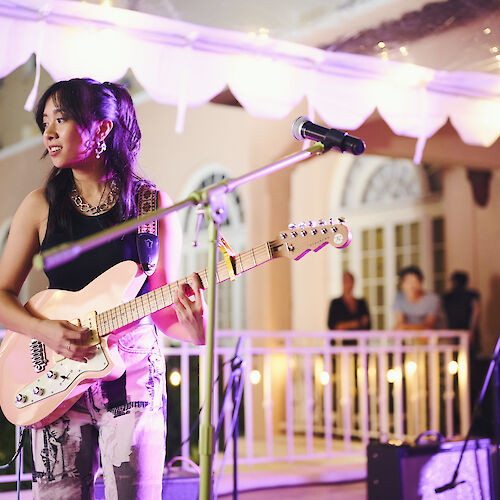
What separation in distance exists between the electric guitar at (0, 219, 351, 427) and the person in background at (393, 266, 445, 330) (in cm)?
592

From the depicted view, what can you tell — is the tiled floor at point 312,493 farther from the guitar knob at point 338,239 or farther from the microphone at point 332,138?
the microphone at point 332,138

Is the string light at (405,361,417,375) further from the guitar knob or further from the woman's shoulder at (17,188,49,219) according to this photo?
the woman's shoulder at (17,188,49,219)

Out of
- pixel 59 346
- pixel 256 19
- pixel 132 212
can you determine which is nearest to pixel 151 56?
pixel 256 19

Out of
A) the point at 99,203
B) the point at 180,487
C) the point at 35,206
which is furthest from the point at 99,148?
the point at 180,487

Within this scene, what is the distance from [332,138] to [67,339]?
104cm

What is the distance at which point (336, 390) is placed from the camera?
9133 mm

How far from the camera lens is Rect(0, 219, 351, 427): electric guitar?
2381 mm

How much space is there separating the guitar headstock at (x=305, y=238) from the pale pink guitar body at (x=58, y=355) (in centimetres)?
47

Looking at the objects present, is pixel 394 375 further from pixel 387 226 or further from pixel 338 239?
pixel 338 239

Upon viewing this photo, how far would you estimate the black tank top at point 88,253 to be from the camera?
98.7 inches

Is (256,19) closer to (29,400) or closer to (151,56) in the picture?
(151,56)

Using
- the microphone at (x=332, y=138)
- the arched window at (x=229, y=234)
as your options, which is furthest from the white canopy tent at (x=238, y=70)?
the arched window at (x=229, y=234)

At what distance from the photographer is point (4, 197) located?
54.8 ft

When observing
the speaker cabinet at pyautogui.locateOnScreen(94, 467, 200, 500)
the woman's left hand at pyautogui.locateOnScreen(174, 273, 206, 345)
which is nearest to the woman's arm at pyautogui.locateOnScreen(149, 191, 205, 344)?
the woman's left hand at pyautogui.locateOnScreen(174, 273, 206, 345)
